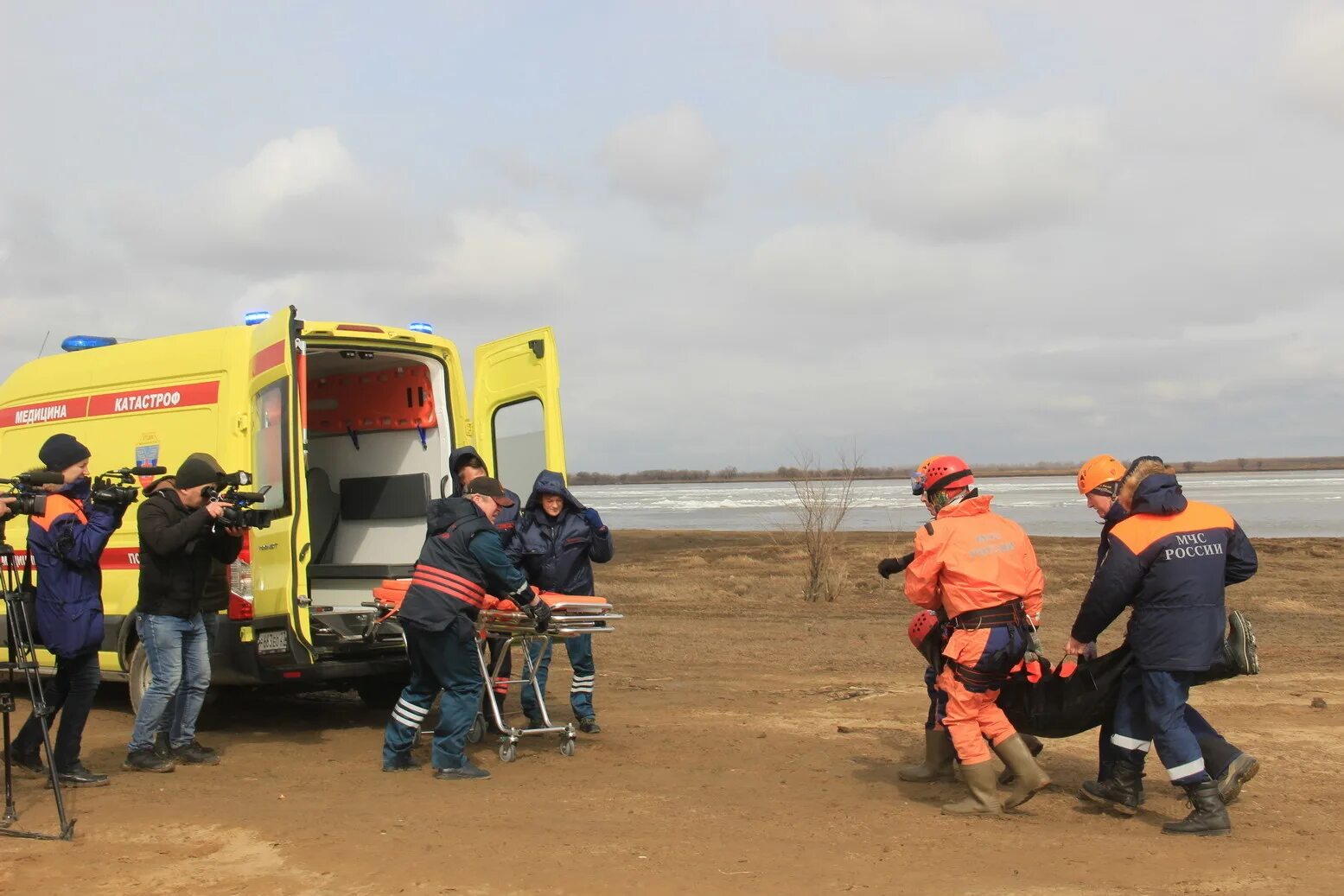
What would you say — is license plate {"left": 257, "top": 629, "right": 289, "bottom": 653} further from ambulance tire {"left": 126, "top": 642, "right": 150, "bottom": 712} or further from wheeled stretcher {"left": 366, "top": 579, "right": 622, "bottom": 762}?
ambulance tire {"left": 126, "top": 642, "right": 150, "bottom": 712}

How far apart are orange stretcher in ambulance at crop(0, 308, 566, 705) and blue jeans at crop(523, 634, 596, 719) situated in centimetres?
83

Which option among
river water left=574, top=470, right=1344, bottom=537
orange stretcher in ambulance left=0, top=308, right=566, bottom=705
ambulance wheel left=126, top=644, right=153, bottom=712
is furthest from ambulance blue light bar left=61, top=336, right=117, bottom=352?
river water left=574, top=470, right=1344, bottom=537

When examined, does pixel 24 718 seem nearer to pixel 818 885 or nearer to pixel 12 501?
pixel 12 501

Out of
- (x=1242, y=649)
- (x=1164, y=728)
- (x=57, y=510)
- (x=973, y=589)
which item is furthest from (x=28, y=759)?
(x=1242, y=649)

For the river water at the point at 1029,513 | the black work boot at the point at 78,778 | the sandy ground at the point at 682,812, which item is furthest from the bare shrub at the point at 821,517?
the black work boot at the point at 78,778

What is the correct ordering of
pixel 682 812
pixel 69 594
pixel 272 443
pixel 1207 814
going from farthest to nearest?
pixel 272 443
pixel 69 594
pixel 682 812
pixel 1207 814

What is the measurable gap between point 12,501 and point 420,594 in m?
2.00

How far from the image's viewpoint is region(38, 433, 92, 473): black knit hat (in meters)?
6.00

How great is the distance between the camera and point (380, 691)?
8.76 m

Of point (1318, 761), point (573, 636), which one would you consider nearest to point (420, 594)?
point (573, 636)

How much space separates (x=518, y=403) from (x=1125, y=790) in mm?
4505

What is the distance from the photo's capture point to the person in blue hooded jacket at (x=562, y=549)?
748 cm

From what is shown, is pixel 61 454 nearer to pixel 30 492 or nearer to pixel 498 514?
pixel 30 492

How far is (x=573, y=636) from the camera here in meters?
7.26
